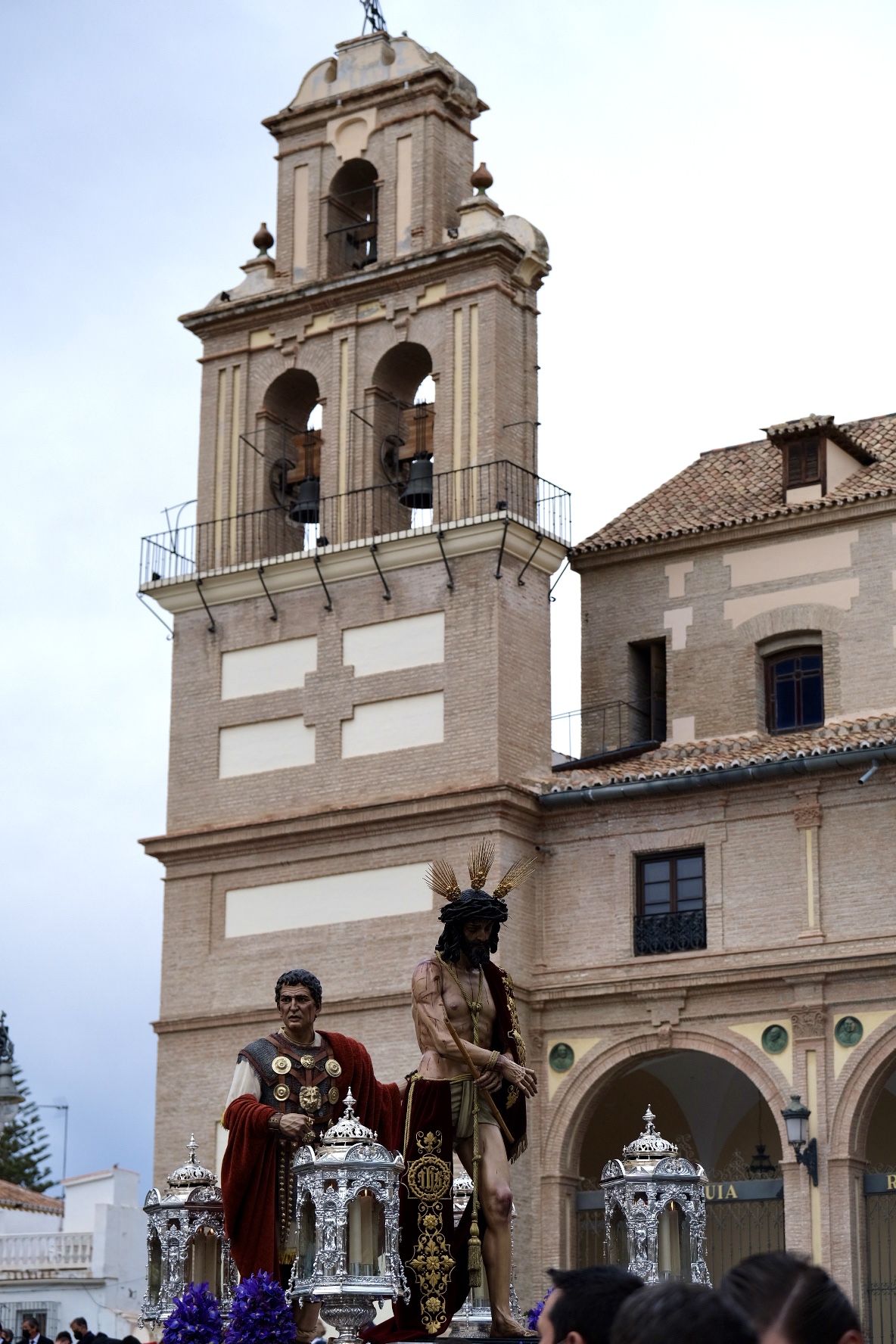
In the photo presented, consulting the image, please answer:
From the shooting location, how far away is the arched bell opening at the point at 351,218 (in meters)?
31.6

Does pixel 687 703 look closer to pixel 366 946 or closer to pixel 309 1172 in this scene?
pixel 366 946

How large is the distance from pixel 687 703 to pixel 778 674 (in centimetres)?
121

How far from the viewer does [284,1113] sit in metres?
11.1

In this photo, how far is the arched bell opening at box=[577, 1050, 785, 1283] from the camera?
86.0 feet

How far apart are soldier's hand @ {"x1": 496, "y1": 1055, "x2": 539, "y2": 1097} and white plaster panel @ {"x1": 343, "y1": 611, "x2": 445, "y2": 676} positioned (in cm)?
1762

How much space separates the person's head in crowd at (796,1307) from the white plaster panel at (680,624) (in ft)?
86.5

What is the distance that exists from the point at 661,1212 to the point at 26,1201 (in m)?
27.1

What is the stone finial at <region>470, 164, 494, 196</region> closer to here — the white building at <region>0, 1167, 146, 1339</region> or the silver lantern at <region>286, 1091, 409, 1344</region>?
the white building at <region>0, 1167, 146, 1339</region>

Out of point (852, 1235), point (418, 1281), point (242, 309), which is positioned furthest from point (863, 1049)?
point (418, 1281)

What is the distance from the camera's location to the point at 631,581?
30.9m

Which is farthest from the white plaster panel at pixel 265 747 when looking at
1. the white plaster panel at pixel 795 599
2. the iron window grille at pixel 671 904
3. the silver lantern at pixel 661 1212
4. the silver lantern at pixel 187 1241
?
the silver lantern at pixel 661 1212

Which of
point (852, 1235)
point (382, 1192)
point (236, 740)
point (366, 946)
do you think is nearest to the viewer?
point (382, 1192)

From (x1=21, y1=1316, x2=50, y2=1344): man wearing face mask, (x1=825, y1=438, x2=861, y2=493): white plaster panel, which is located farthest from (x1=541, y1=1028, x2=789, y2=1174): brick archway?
(x1=825, y1=438, x2=861, y2=493): white plaster panel

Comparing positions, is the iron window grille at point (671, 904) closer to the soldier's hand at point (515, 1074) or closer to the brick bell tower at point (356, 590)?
the brick bell tower at point (356, 590)
